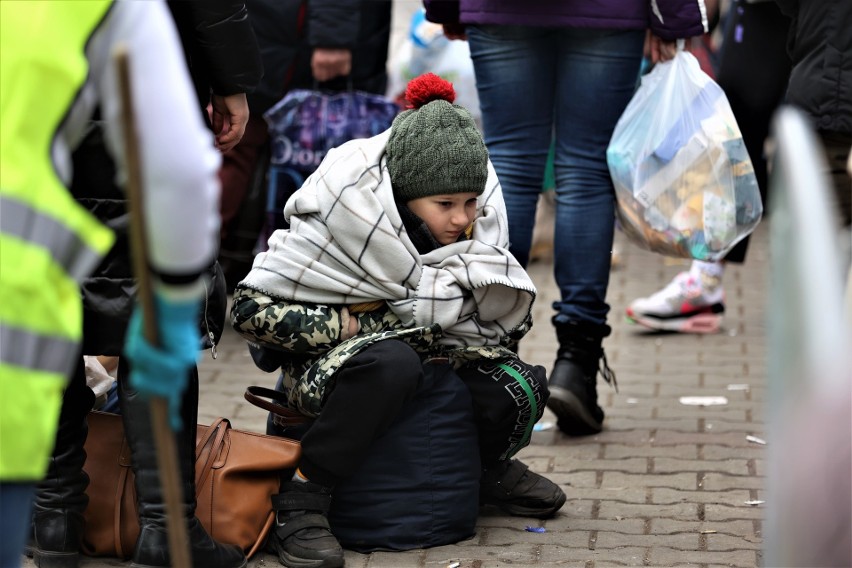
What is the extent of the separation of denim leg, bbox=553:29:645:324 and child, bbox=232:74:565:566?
725 mm

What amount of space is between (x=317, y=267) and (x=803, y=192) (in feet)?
5.62

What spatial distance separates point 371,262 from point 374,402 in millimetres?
349

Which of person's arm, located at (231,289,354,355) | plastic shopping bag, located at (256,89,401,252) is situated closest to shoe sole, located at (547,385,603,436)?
person's arm, located at (231,289,354,355)

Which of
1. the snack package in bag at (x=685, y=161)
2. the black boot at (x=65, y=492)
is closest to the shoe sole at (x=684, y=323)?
the snack package in bag at (x=685, y=161)

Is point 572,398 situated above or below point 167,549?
below

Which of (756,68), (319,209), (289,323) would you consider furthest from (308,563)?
(756,68)

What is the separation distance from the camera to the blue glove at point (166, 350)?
6.75 feet

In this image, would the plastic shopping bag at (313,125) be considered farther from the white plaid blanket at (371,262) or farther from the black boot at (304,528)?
the black boot at (304,528)

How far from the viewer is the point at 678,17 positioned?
13.9ft

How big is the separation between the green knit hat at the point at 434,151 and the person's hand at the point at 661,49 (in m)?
0.97

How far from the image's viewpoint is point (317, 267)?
11.7 feet

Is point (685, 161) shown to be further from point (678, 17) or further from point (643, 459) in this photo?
point (643, 459)

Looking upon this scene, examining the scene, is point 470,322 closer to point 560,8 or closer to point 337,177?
point 337,177

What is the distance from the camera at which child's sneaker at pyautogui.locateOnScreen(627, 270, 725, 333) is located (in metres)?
5.84
